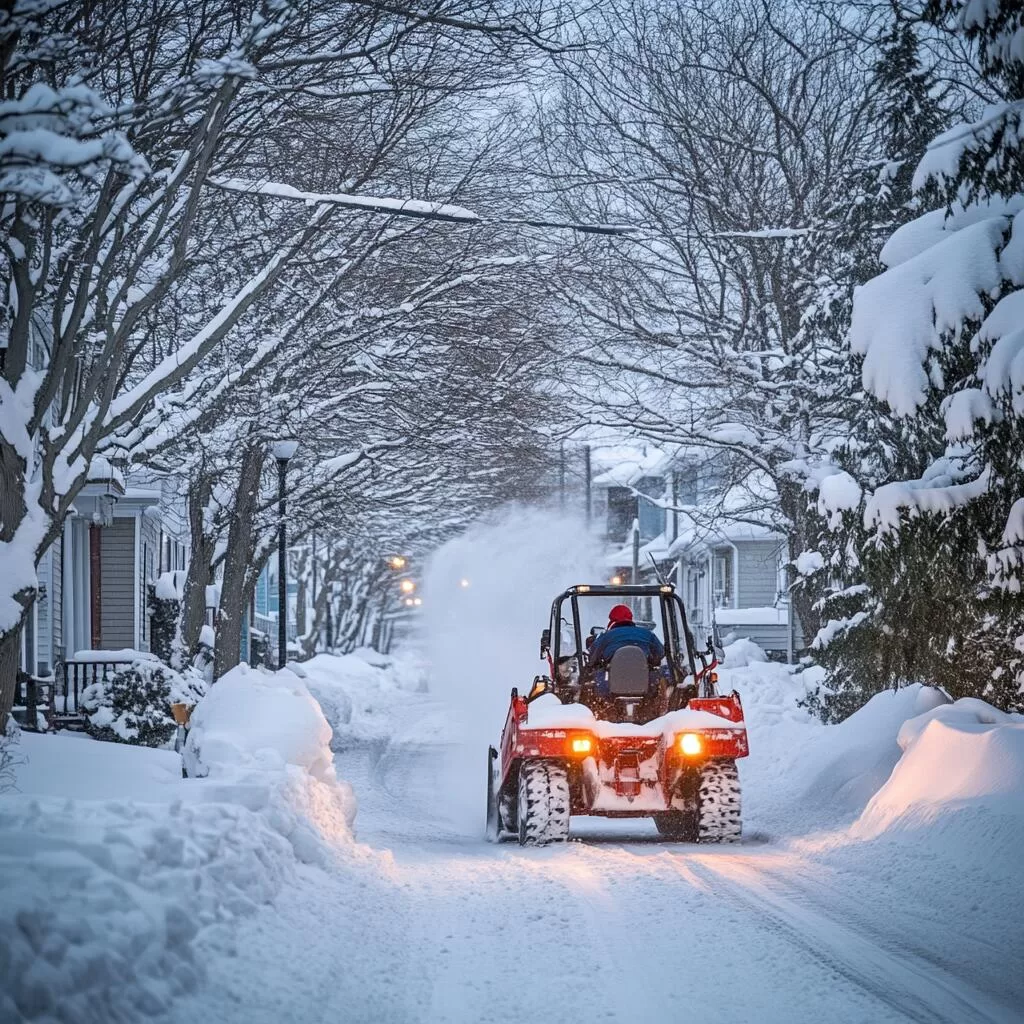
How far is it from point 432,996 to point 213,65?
5.00 m

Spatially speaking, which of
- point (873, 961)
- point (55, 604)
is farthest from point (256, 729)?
point (55, 604)

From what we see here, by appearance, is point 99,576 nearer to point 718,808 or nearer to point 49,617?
point 49,617

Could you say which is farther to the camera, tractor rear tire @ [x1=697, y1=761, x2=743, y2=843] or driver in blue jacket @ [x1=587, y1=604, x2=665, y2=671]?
driver in blue jacket @ [x1=587, y1=604, x2=665, y2=671]

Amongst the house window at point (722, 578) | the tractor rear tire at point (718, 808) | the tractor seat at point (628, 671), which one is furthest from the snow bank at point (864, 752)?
the house window at point (722, 578)

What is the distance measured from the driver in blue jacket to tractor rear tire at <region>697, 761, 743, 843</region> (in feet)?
5.58

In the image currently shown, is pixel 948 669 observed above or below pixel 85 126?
below

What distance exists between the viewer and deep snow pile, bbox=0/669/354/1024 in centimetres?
512

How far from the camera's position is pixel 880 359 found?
12008mm

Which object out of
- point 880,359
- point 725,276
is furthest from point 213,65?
point 725,276

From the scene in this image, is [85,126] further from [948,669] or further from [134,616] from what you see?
[134,616]

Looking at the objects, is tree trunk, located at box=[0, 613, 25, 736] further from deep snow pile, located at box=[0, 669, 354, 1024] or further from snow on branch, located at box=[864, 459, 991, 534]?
snow on branch, located at box=[864, 459, 991, 534]

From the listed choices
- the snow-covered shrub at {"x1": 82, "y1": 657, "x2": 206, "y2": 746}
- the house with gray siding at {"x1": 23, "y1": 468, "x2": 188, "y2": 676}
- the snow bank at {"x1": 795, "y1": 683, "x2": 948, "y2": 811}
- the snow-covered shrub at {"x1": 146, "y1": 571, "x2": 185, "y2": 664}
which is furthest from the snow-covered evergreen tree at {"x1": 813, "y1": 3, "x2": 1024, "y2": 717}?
the snow-covered shrub at {"x1": 146, "y1": 571, "x2": 185, "y2": 664}

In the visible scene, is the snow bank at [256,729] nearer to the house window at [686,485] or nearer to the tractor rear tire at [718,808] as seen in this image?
the tractor rear tire at [718,808]

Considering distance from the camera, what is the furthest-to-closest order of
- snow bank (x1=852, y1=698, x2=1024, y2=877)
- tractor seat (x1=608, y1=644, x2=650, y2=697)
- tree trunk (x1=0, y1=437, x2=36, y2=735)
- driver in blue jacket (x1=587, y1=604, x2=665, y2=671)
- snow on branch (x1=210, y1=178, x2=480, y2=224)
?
1. driver in blue jacket (x1=587, y1=604, x2=665, y2=671)
2. tractor seat (x1=608, y1=644, x2=650, y2=697)
3. snow on branch (x1=210, y1=178, x2=480, y2=224)
4. tree trunk (x1=0, y1=437, x2=36, y2=735)
5. snow bank (x1=852, y1=698, x2=1024, y2=877)
